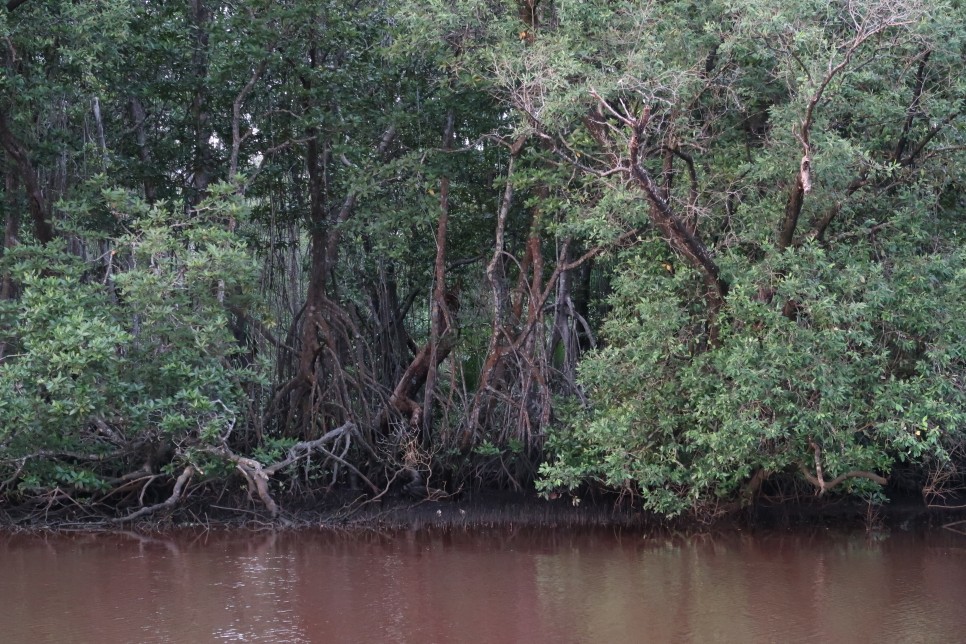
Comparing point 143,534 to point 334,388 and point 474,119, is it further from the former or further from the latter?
point 474,119

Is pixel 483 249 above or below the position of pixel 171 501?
above

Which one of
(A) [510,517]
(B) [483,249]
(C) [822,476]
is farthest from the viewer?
(B) [483,249]

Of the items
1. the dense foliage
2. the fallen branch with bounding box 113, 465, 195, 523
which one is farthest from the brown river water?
the dense foliage

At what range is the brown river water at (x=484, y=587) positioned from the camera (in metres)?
5.33

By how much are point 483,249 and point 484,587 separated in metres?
3.97

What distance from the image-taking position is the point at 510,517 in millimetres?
8320

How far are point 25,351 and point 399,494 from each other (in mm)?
3280

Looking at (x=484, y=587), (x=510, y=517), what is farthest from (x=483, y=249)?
(x=484, y=587)

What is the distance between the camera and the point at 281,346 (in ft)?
30.4

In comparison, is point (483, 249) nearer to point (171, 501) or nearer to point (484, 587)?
point (171, 501)

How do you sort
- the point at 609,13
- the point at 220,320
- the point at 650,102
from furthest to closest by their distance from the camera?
the point at 220,320 < the point at 609,13 < the point at 650,102

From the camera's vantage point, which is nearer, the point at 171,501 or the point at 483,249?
the point at 171,501

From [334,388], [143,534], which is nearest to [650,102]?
[334,388]

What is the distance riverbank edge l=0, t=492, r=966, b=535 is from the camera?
7.91m
